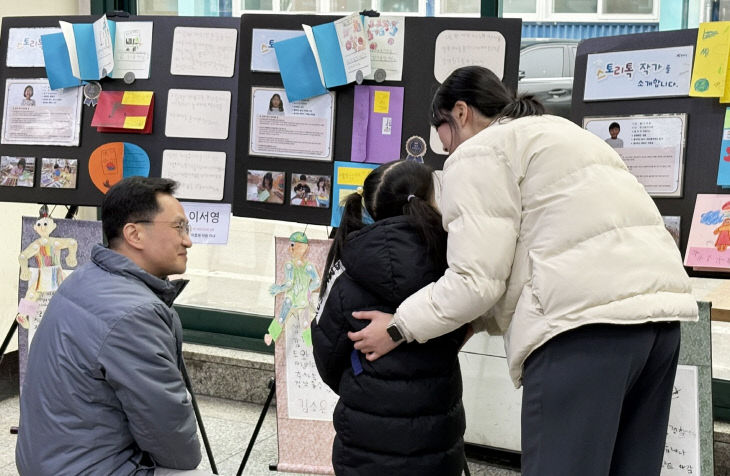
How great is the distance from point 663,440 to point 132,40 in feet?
7.69

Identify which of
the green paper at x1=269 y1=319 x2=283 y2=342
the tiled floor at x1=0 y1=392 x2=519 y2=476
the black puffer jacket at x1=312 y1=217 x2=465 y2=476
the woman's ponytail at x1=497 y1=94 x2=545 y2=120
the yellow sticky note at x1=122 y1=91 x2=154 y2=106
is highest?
the yellow sticky note at x1=122 y1=91 x2=154 y2=106

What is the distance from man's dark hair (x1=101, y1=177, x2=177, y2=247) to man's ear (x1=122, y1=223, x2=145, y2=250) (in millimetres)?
11

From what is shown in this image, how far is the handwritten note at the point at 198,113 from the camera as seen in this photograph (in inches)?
121

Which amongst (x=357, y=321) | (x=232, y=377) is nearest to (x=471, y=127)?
(x=357, y=321)

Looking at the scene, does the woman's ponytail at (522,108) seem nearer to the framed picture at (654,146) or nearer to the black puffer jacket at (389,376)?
the black puffer jacket at (389,376)

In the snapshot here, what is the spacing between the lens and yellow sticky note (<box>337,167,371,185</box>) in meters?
2.84

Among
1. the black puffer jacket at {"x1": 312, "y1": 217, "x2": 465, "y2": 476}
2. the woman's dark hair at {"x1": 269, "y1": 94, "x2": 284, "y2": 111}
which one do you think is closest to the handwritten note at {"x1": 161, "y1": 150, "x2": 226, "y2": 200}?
the woman's dark hair at {"x1": 269, "y1": 94, "x2": 284, "y2": 111}

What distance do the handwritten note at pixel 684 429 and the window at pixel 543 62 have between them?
1343 mm

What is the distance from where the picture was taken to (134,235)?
2.04m

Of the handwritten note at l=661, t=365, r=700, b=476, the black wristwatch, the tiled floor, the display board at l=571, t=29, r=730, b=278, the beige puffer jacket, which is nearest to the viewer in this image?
the beige puffer jacket

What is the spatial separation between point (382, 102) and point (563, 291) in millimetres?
1334

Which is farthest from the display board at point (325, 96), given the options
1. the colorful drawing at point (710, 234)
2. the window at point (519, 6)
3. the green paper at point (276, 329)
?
the window at point (519, 6)

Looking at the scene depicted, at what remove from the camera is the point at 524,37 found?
11.2 ft

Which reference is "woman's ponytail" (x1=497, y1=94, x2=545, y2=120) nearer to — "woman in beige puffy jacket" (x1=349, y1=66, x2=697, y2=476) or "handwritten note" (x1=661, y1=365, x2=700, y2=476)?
"woman in beige puffy jacket" (x1=349, y1=66, x2=697, y2=476)
